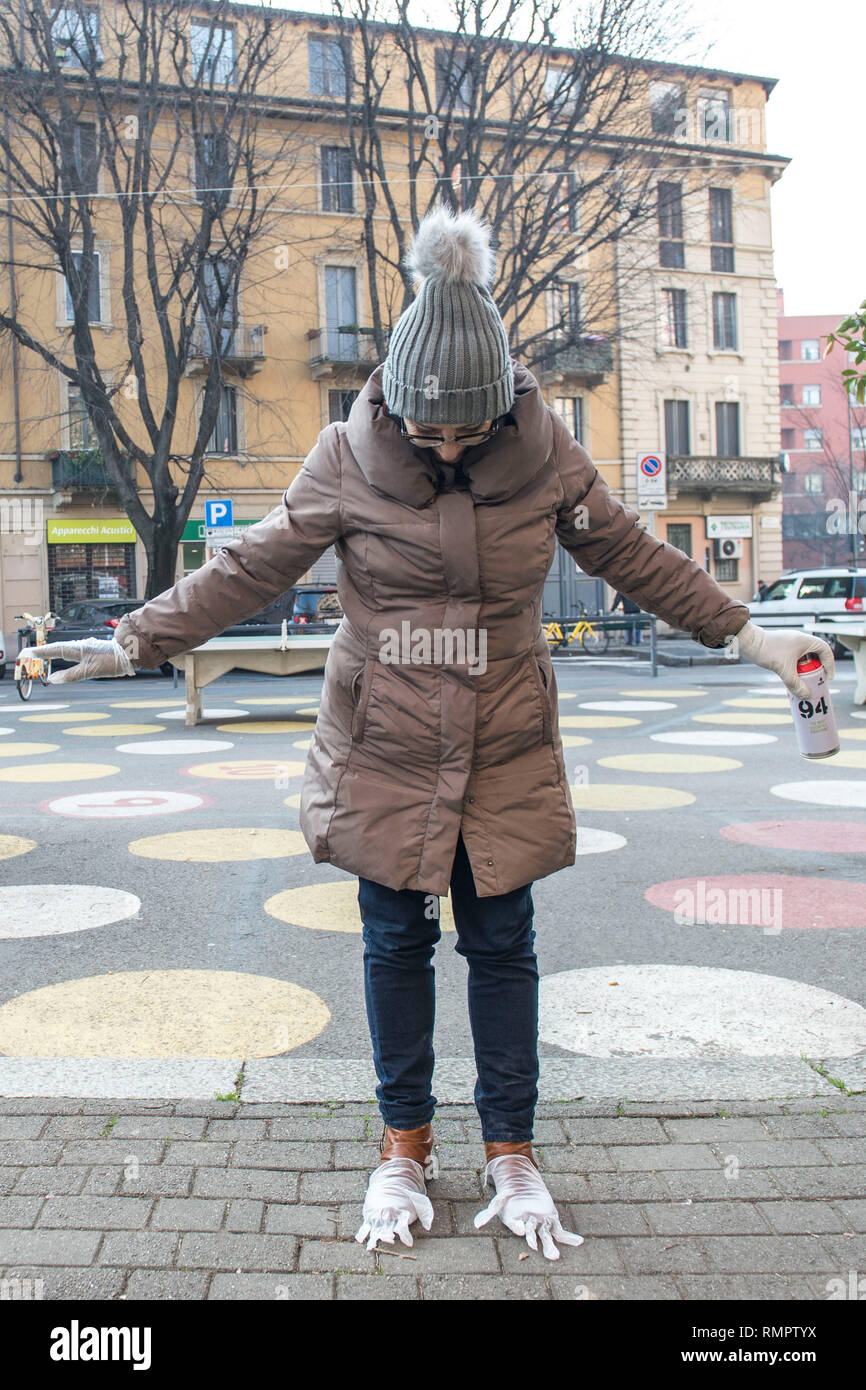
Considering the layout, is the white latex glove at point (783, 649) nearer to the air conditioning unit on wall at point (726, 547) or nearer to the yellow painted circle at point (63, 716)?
the yellow painted circle at point (63, 716)

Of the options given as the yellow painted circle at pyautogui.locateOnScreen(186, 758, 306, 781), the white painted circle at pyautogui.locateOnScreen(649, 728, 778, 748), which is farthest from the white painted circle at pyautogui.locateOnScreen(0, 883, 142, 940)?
the white painted circle at pyautogui.locateOnScreen(649, 728, 778, 748)

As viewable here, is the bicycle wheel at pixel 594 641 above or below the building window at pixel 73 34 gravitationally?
below

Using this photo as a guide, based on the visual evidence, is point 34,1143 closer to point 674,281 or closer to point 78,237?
point 78,237

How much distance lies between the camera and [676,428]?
39.6 meters

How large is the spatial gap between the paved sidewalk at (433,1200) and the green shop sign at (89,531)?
3102cm

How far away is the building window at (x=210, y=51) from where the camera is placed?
22.0 m

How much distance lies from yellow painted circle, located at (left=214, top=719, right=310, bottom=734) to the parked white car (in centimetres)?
1345

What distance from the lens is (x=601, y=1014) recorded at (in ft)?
12.0

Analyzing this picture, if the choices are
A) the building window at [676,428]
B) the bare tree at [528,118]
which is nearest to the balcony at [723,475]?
the building window at [676,428]

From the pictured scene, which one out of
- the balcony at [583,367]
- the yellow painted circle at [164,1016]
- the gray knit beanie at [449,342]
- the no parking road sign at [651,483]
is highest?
the balcony at [583,367]

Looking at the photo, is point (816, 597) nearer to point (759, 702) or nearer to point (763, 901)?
point (759, 702)

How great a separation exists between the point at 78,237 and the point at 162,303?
779 cm

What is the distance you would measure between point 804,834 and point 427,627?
429cm

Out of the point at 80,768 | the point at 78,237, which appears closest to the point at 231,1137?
the point at 80,768
